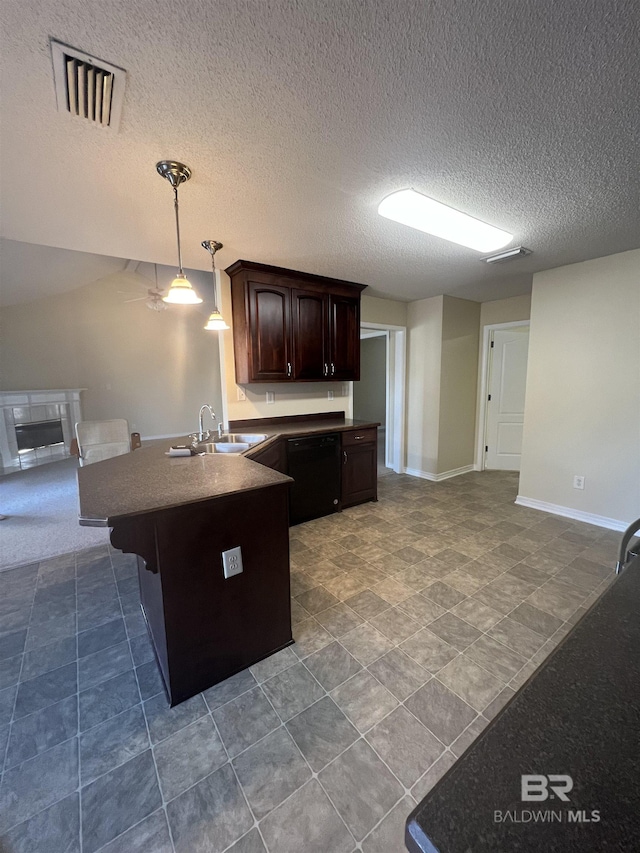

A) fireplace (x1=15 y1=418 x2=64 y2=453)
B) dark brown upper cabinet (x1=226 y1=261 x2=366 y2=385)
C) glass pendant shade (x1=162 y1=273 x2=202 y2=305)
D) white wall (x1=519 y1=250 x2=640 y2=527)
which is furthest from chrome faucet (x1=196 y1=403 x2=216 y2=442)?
fireplace (x1=15 y1=418 x2=64 y2=453)

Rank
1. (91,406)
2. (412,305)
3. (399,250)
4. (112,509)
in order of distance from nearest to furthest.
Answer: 1. (112,509)
2. (399,250)
3. (412,305)
4. (91,406)

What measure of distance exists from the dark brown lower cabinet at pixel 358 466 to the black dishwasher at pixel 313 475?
0.10 m

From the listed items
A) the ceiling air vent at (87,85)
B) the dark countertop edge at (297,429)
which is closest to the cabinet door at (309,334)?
the dark countertop edge at (297,429)

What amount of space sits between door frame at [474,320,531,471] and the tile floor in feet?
7.85

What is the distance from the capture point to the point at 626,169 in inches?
67.5

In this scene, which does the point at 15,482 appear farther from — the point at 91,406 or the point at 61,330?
the point at 61,330

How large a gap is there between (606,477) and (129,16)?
13.5ft

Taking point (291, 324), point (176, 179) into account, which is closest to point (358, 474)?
point (291, 324)

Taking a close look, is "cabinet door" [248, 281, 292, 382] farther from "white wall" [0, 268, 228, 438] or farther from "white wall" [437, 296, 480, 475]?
"white wall" [0, 268, 228, 438]

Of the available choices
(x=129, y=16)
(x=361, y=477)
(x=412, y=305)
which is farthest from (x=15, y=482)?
(x=412, y=305)

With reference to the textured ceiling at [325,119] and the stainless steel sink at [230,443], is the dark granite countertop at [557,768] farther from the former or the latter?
the stainless steel sink at [230,443]

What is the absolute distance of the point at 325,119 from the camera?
1380mm
